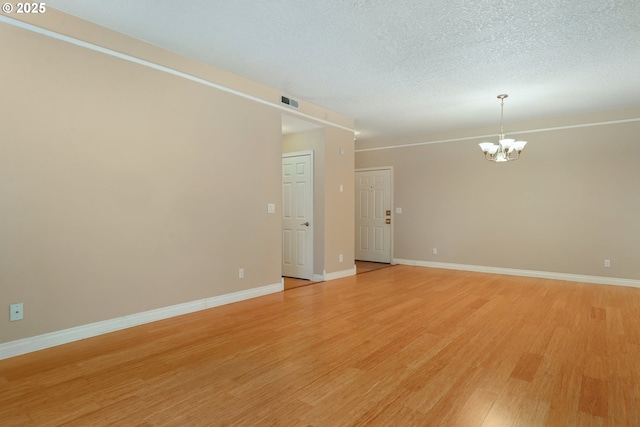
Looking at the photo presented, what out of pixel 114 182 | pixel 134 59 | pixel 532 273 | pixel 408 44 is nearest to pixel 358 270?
pixel 532 273

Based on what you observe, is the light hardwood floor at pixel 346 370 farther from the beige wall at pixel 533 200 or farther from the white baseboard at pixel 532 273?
the beige wall at pixel 533 200

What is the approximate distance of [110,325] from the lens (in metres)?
3.25

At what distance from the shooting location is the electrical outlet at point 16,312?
8.84 feet

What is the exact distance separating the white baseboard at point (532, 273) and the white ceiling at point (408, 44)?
2694 mm

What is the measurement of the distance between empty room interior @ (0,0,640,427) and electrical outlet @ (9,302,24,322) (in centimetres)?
2

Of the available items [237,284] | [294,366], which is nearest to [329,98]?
[237,284]

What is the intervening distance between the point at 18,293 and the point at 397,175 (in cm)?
657

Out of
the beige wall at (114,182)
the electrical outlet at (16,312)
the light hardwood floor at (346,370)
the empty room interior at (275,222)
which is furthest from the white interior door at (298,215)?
the electrical outlet at (16,312)

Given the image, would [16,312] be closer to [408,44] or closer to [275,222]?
[275,222]

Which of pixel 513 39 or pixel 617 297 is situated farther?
pixel 617 297

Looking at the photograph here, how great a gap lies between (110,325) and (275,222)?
2278 mm

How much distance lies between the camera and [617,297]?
4766mm

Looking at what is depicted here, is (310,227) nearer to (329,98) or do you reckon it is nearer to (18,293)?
(329,98)

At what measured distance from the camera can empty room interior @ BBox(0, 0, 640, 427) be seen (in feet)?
7.43
